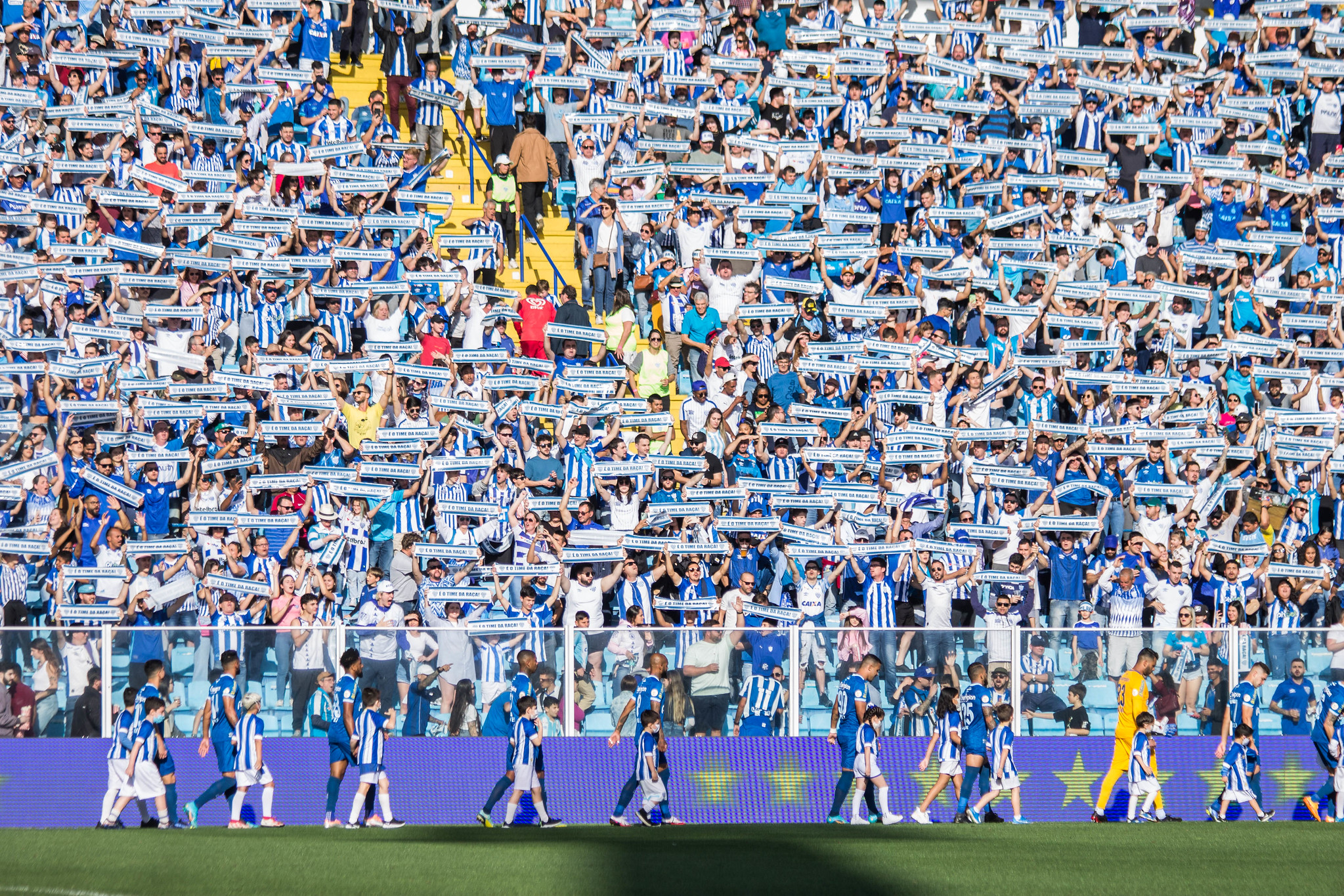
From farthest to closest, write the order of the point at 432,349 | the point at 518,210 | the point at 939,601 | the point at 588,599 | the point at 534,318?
the point at 518,210 < the point at 534,318 < the point at 432,349 < the point at 939,601 < the point at 588,599

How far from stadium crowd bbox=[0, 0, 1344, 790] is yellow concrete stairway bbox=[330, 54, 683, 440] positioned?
3.7 inches

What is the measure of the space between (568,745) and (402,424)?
438 centimetres

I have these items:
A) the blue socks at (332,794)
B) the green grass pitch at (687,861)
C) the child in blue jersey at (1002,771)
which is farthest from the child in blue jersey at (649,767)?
the child in blue jersey at (1002,771)

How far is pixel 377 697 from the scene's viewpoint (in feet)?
48.4

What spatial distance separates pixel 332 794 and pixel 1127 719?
723 centimetres

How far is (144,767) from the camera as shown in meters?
14.4

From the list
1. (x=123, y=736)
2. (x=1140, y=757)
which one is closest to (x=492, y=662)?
(x=123, y=736)

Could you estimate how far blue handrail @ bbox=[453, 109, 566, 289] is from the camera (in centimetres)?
2042

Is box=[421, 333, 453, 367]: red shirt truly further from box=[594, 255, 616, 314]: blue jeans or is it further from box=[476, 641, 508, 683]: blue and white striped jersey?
box=[476, 641, 508, 683]: blue and white striped jersey

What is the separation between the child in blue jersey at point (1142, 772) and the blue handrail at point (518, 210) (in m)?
8.73

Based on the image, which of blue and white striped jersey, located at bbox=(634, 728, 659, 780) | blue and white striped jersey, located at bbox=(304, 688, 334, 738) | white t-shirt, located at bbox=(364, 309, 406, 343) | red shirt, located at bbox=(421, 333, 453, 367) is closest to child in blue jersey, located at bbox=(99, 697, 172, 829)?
blue and white striped jersey, located at bbox=(304, 688, 334, 738)

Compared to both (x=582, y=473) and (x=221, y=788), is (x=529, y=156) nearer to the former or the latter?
(x=582, y=473)

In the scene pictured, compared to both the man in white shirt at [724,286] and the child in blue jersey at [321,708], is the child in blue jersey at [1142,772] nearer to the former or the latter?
the man in white shirt at [724,286]

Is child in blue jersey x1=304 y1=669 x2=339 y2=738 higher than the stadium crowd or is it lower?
lower
